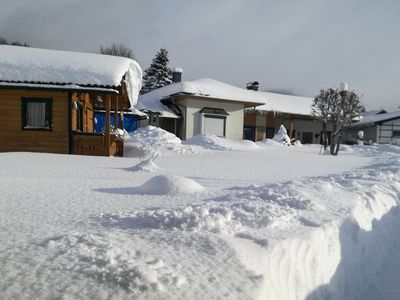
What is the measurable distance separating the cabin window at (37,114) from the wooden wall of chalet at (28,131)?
14 centimetres

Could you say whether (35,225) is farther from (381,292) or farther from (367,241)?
(367,241)

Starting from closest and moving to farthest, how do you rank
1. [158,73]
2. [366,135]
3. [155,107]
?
[155,107] < [366,135] < [158,73]

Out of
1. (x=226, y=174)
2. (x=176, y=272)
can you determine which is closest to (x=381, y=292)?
(x=176, y=272)

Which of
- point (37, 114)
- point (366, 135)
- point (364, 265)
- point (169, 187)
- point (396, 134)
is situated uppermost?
point (396, 134)

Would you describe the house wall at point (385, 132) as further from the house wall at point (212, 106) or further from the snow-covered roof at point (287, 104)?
the house wall at point (212, 106)

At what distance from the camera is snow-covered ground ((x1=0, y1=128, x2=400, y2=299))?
2336mm

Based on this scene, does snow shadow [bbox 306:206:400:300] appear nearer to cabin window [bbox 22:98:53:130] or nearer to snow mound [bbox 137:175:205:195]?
snow mound [bbox 137:175:205:195]

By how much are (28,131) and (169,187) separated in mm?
9088

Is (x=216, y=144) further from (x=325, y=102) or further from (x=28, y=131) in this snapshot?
(x=325, y=102)

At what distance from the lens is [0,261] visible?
2525mm

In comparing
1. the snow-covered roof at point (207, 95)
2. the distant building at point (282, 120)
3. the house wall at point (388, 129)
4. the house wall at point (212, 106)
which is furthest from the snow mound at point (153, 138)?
the house wall at point (388, 129)

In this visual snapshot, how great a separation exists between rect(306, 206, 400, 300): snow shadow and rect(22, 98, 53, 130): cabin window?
36.0 ft

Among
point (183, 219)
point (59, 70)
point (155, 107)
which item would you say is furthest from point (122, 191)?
point (155, 107)

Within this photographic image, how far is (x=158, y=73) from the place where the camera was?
152 feet
